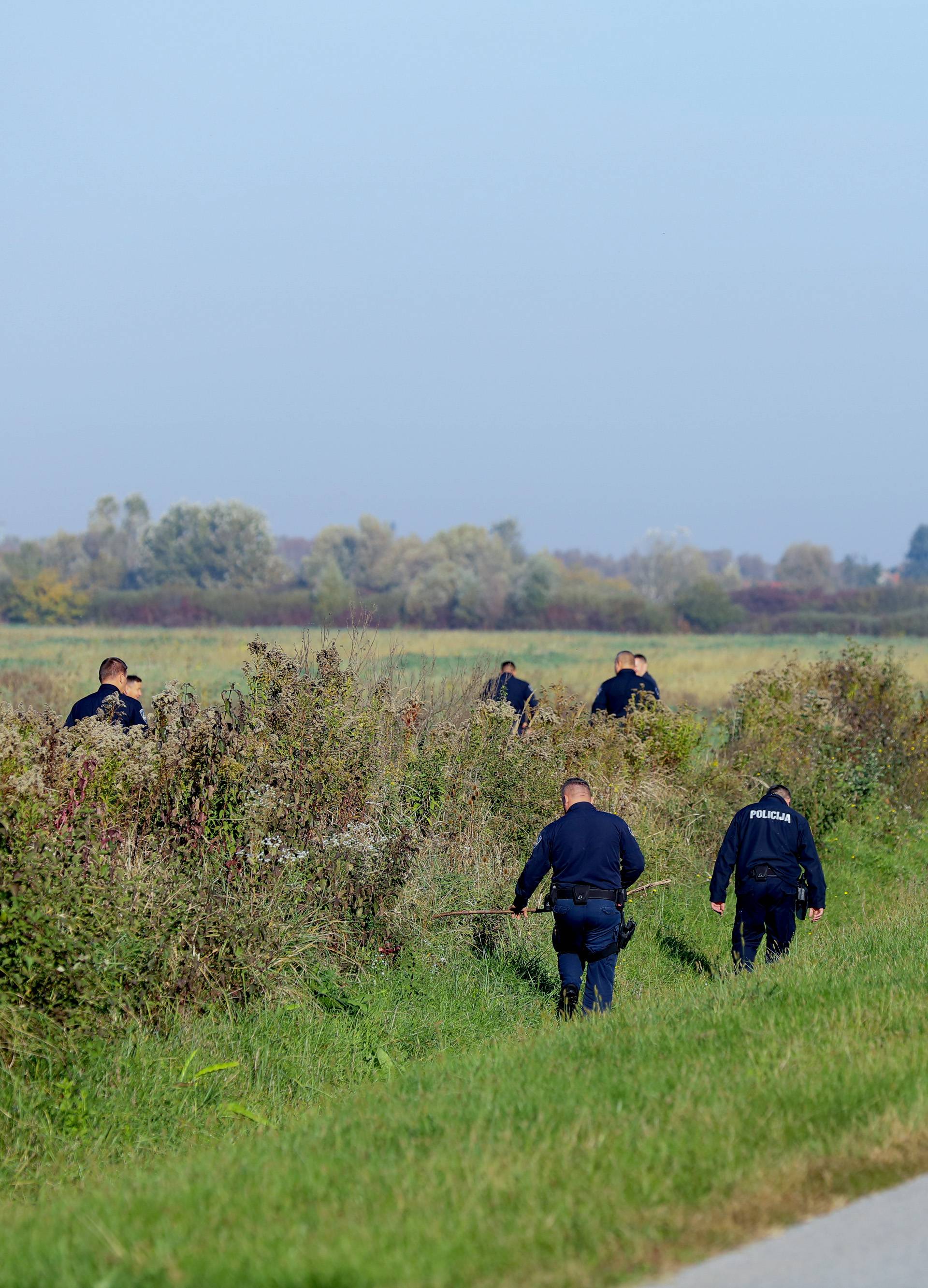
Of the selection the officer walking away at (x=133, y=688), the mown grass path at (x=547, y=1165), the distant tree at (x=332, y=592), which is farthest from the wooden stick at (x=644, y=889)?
the distant tree at (x=332, y=592)

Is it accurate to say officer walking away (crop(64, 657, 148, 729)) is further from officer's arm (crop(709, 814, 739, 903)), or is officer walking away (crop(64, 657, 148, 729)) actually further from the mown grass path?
the mown grass path

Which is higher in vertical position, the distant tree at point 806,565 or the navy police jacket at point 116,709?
the distant tree at point 806,565

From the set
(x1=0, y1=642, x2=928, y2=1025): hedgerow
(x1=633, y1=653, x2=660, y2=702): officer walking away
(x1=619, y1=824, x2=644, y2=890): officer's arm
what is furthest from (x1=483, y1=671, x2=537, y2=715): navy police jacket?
(x1=619, y1=824, x2=644, y2=890): officer's arm

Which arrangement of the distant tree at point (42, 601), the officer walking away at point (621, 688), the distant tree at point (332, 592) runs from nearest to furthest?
the officer walking away at point (621, 688)
the distant tree at point (332, 592)
the distant tree at point (42, 601)

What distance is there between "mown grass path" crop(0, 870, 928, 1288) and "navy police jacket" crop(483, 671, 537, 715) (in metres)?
7.06

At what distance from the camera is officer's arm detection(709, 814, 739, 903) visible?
34.3 feet

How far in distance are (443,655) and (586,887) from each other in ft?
149

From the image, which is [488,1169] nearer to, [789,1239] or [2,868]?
[789,1239]

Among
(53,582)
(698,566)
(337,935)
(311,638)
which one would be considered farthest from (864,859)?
(698,566)

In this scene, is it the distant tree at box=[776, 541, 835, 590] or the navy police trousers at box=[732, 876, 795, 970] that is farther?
the distant tree at box=[776, 541, 835, 590]

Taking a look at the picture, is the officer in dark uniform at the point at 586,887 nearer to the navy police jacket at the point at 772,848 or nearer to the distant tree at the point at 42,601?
the navy police jacket at the point at 772,848

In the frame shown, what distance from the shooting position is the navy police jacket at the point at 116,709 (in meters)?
11.8

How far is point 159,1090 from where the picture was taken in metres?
7.40

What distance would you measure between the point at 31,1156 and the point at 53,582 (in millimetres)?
96362
